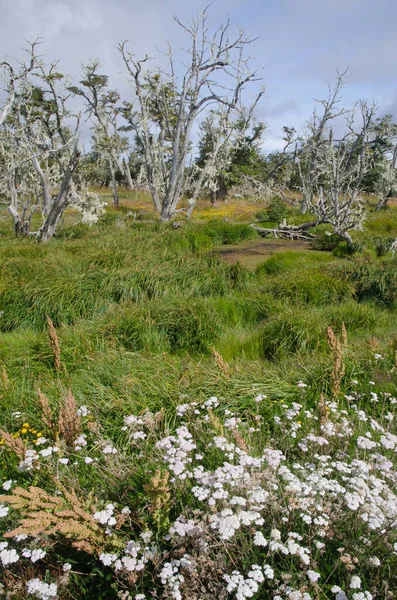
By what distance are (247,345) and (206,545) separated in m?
4.20

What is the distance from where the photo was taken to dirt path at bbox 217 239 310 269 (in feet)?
39.7

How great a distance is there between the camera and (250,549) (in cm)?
203

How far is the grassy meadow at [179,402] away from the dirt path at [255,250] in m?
0.82

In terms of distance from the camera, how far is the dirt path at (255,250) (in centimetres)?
1209

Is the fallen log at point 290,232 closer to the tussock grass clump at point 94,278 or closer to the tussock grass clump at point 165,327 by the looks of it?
the tussock grass clump at point 94,278

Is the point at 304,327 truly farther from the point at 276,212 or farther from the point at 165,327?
the point at 276,212

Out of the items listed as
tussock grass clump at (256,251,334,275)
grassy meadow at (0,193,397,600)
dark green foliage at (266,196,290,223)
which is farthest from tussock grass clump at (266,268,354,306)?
dark green foliage at (266,196,290,223)

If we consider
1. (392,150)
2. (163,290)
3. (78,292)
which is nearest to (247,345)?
(163,290)

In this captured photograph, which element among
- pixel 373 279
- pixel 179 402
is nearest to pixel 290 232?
pixel 373 279

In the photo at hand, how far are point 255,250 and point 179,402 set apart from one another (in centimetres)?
1027

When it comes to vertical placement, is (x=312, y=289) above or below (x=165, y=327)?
above

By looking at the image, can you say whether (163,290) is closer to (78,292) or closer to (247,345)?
(78,292)

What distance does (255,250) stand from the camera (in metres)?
13.6

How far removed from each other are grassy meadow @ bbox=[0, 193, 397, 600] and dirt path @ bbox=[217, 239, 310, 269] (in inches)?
32.4
